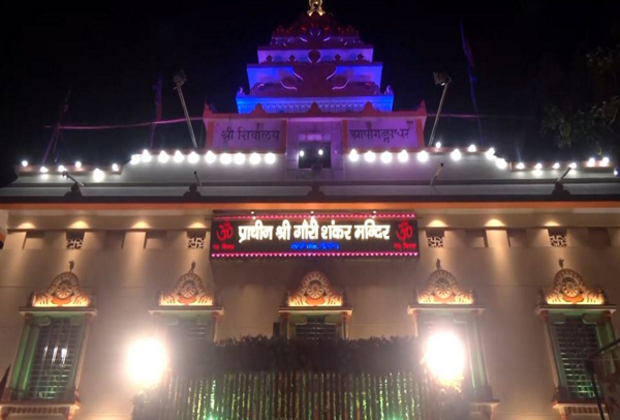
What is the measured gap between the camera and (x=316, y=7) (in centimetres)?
2200

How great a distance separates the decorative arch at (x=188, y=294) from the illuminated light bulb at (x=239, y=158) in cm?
376

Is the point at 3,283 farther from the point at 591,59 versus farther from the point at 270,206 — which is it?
the point at 591,59

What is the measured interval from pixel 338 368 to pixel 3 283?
9.52 m

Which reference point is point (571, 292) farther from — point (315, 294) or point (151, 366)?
point (151, 366)

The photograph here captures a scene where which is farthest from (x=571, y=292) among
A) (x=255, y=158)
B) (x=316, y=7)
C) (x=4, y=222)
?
(x=4, y=222)

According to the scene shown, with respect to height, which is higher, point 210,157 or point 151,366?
point 210,157

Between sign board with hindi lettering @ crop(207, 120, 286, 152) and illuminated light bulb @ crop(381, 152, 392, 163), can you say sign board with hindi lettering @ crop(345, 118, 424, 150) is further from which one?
sign board with hindi lettering @ crop(207, 120, 286, 152)

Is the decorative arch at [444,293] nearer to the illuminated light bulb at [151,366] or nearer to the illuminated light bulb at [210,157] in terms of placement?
the illuminated light bulb at [151,366]

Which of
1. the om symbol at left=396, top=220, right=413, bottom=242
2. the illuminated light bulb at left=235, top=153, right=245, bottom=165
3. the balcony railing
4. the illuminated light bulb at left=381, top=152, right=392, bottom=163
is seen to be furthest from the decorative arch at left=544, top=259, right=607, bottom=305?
the illuminated light bulb at left=235, top=153, right=245, bottom=165

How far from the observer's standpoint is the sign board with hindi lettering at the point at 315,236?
14188 millimetres

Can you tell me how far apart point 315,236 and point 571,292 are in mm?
6440

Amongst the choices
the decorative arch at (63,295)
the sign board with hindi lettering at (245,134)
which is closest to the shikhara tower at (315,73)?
the sign board with hindi lettering at (245,134)

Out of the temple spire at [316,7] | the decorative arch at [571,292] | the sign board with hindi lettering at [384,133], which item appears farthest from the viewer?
the temple spire at [316,7]

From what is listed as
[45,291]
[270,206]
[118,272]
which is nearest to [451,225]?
[270,206]
